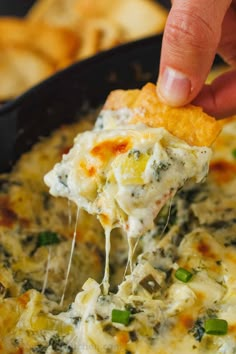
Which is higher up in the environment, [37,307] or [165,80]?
[165,80]

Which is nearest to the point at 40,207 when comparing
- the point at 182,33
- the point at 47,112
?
the point at 47,112

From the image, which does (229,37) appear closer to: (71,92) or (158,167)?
(71,92)

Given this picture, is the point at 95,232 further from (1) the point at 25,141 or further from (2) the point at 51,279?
(1) the point at 25,141

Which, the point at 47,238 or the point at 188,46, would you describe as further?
the point at 47,238

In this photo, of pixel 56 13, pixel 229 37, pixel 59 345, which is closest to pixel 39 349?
pixel 59 345

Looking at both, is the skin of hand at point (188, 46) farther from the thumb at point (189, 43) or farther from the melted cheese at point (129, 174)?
the melted cheese at point (129, 174)
